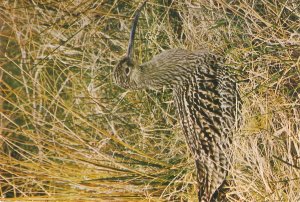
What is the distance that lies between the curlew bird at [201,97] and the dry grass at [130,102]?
9 centimetres

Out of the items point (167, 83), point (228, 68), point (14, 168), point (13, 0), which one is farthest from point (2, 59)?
point (228, 68)

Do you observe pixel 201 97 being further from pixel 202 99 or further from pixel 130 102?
pixel 130 102

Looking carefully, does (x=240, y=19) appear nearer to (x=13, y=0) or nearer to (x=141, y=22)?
(x=141, y=22)

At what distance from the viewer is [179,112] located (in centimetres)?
413

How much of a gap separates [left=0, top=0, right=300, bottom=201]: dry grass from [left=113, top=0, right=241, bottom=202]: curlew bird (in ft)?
0.29

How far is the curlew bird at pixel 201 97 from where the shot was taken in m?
3.96

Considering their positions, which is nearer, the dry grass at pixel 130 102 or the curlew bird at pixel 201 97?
the dry grass at pixel 130 102

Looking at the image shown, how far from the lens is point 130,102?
463 cm

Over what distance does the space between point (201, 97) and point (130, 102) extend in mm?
737

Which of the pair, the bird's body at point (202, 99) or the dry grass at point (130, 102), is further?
the bird's body at point (202, 99)

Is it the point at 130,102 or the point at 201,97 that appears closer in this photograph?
the point at 201,97

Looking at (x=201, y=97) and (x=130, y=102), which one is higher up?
(x=201, y=97)

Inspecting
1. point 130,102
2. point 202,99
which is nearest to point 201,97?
point 202,99

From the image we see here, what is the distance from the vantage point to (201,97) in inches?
159
